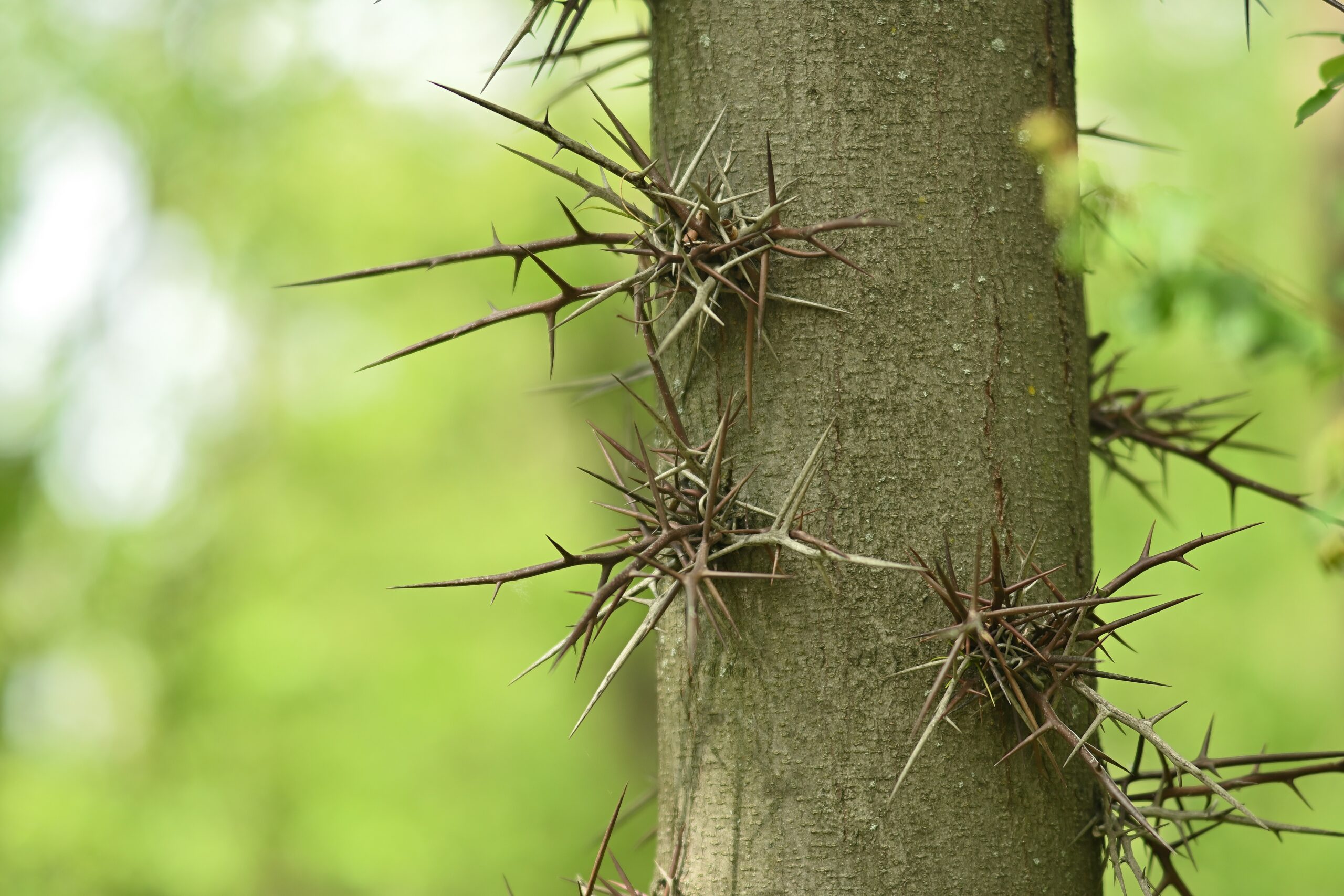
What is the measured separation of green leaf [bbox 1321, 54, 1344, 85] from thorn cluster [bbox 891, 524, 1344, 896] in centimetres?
64

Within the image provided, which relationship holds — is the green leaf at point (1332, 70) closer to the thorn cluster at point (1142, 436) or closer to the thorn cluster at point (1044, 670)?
the thorn cluster at point (1142, 436)

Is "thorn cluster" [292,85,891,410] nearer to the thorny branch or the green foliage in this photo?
the thorny branch

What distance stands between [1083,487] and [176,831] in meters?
7.86

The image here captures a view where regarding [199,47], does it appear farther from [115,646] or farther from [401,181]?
[115,646]

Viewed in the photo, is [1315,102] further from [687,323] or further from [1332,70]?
[687,323]

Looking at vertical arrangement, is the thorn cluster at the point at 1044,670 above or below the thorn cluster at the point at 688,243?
below

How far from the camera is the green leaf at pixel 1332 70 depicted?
1125 mm

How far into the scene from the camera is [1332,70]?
3.73 ft

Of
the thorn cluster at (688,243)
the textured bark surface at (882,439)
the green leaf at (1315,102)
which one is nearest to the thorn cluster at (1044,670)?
the textured bark surface at (882,439)

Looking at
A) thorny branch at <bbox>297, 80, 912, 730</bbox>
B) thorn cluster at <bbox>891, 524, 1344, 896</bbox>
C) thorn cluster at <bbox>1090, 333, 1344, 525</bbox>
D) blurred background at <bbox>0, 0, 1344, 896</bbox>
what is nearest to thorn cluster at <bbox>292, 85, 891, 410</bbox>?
thorny branch at <bbox>297, 80, 912, 730</bbox>

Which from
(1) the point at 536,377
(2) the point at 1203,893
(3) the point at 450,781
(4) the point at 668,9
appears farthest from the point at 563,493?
(4) the point at 668,9

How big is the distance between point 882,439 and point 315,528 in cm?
767

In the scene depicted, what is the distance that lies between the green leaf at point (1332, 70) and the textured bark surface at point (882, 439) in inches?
16.3

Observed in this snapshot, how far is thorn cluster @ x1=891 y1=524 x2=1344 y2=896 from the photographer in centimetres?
83
